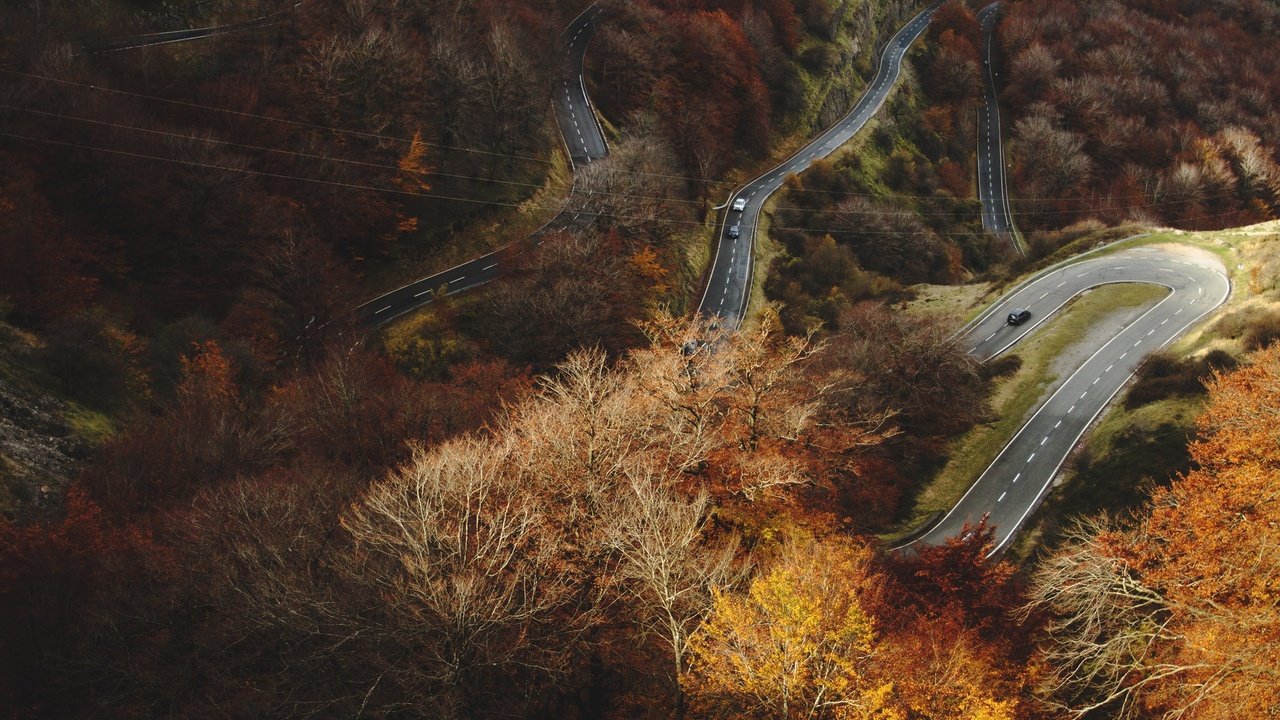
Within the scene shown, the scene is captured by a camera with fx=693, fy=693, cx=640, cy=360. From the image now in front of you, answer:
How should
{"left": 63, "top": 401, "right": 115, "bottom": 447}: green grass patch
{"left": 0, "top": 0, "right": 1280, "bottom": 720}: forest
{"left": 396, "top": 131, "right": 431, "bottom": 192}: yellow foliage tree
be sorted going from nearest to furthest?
{"left": 0, "top": 0, "right": 1280, "bottom": 720}: forest → {"left": 63, "top": 401, "right": 115, "bottom": 447}: green grass patch → {"left": 396, "top": 131, "right": 431, "bottom": 192}: yellow foliage tree

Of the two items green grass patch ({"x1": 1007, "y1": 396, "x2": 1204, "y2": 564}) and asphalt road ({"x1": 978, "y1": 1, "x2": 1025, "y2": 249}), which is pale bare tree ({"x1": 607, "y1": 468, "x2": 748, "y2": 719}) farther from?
asphalt road ({"x1": 978, "y1": 1, "x2": 1025, "y2": 249})

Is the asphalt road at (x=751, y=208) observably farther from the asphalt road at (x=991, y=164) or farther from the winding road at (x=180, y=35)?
the winding road at (x=180, y=35)

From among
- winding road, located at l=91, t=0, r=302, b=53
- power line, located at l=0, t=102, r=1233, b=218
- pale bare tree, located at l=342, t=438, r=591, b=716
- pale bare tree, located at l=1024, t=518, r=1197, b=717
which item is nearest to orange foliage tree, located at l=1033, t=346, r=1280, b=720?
pale bare tree, located at l=1024, t=518, r=1197, b=717

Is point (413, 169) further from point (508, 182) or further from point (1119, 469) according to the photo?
point (1119, 469)

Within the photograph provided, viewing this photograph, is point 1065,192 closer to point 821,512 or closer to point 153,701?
point 821,512

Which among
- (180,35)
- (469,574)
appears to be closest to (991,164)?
(180,35)

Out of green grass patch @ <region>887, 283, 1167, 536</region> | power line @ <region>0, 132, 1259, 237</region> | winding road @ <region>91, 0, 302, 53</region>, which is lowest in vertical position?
green grass patch @ <region>887, 283, 1167, 536</region>
